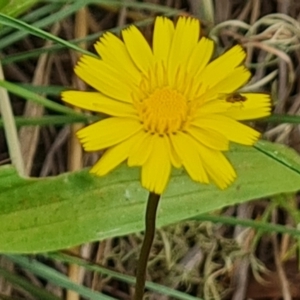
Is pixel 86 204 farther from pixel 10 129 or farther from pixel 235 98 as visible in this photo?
pixel 235 98

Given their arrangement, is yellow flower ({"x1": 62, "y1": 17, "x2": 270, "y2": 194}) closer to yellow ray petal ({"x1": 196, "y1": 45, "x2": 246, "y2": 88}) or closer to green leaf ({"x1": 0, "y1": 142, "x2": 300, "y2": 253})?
yellow ray petal ({"x1": 196, "y1": 45, "x2": 246, "y2": 88})

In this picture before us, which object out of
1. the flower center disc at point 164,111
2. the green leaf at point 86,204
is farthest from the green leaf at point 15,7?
the flower center disc at point 164,111

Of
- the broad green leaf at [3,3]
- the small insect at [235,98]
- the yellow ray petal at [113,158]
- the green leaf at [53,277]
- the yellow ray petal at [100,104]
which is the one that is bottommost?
the green leaf at [53,277]

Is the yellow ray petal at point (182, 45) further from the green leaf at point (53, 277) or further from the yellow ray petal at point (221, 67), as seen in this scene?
the green leaf at point (53, 277)

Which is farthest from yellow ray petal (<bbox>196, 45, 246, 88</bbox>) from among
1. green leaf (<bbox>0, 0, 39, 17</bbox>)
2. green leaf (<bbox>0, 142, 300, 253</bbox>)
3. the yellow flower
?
green leaf (<bbox>0, 0, 39, 17</bbox>)

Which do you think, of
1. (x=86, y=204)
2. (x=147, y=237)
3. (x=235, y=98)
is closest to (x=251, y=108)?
(x=235, y=98)

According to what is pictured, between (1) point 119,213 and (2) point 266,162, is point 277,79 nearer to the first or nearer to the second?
(2) point 266,162
